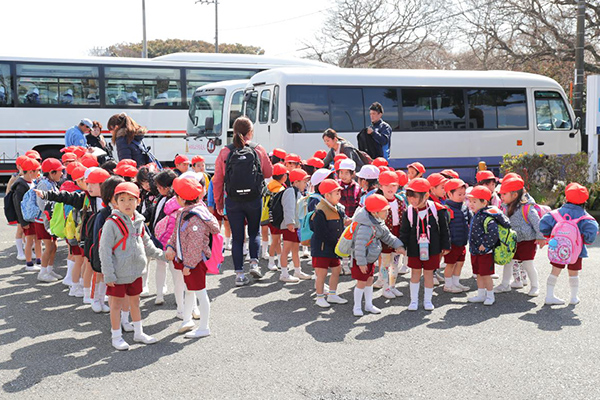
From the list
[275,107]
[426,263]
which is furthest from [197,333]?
[275,107]

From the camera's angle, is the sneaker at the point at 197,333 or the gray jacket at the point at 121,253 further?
the sneaker at the point at 197,333

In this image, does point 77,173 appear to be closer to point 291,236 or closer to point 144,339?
point 144,339

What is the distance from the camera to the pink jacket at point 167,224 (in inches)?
223

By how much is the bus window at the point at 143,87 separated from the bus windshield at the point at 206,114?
180 cm

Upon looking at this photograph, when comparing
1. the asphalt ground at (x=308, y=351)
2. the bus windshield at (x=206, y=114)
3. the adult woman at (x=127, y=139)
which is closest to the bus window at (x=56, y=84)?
the bus windshield at (x=206, y=114)

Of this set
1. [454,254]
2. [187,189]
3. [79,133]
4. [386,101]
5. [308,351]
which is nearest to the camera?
[308,351]

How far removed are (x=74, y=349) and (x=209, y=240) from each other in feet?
4.65

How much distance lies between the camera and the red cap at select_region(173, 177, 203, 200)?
17.1 ft

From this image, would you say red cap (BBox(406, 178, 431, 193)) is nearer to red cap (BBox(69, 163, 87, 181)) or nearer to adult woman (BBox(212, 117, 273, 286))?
adult woman (BBox(212, 117, 273, 286))

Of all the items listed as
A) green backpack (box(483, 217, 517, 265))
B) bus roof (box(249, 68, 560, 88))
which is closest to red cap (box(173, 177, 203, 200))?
green backpack (box(483, 217, 517, 265))

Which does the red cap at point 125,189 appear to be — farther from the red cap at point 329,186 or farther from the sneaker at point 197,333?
the red cap at point 329,186

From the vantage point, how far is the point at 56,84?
648 inches

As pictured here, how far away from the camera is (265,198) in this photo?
7816 millimetres

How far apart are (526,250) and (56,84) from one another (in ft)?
45.8
